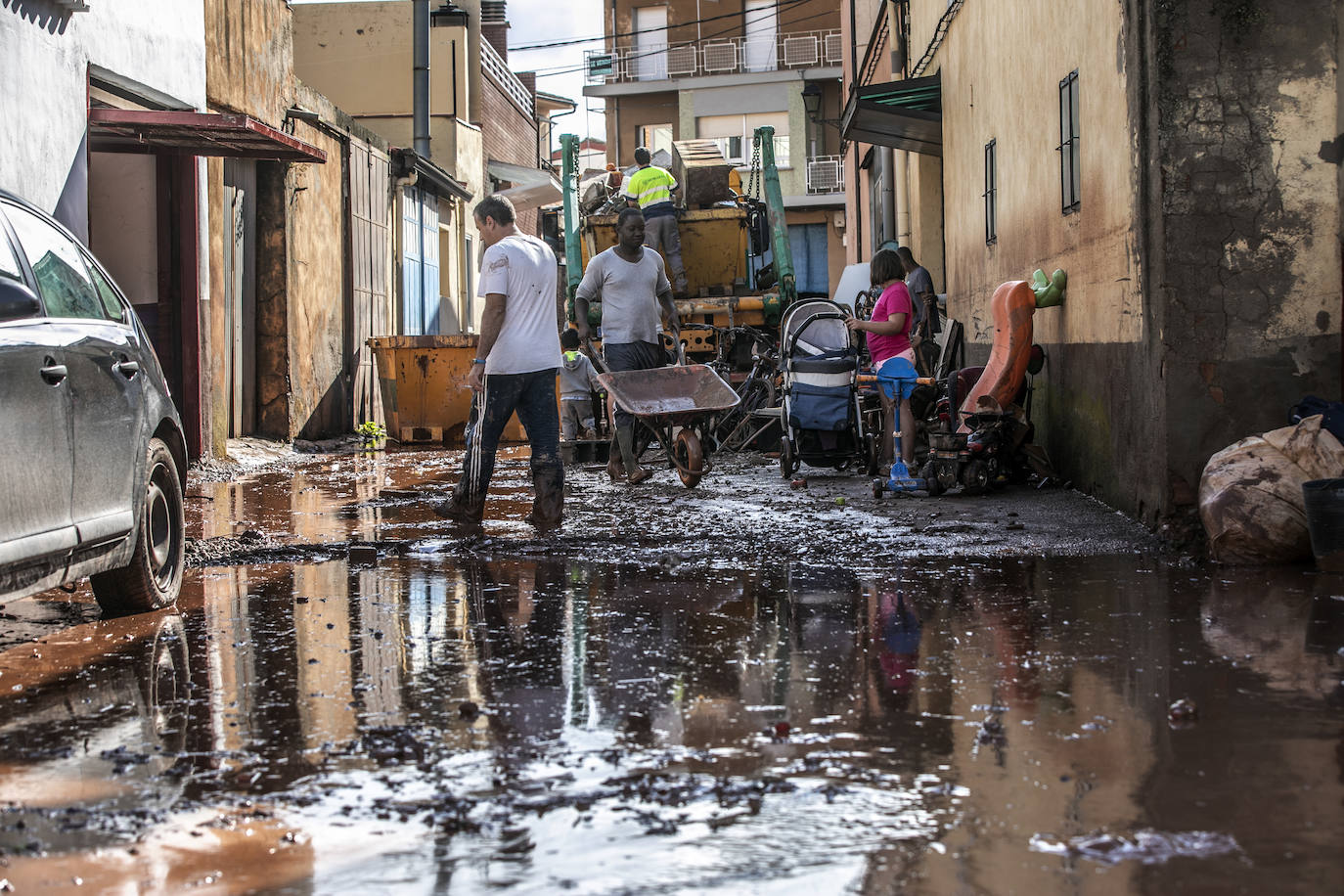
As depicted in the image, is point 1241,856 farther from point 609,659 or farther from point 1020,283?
point 1020,283

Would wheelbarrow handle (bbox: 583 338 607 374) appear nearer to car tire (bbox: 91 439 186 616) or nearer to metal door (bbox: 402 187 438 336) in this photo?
car tire (bbox: 91 439 186 616)

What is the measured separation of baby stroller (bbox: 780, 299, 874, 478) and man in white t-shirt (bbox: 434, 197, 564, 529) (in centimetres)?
308

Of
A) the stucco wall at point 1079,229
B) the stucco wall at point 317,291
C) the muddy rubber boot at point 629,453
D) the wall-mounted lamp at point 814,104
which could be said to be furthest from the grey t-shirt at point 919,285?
the wall-mounted lamp at point 814,104

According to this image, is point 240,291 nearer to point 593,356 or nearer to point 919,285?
point 593,356

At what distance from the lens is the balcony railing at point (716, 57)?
46.4m

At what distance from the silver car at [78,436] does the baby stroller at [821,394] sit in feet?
18.6

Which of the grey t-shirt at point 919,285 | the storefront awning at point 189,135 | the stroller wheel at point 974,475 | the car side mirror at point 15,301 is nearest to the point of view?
the car side mirror at point 15,301

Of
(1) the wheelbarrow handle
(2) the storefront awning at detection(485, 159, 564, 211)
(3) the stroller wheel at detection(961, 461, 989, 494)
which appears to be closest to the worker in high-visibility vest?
(1) the wheelbarrow handle

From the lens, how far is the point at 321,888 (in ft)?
9.23

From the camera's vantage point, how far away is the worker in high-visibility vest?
15.7 metres

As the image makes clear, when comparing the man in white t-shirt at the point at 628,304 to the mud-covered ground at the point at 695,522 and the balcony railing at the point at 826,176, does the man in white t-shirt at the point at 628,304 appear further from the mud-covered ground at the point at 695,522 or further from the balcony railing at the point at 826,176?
the balcony railing at the point at 826,176

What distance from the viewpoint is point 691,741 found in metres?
3.82

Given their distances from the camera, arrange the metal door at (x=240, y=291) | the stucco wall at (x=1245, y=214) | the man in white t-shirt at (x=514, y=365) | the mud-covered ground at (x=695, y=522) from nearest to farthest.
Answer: the stucco wall at (x=1245, y=214) → the mud-covered ground at (x=695, y=522) → the man in white t-shirt at (x=514, y=365) → the metal door at (x=240, y=291)

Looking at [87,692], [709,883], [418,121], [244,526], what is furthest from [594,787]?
[418,121]
